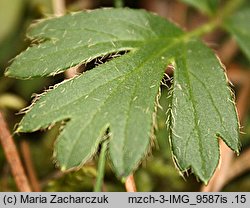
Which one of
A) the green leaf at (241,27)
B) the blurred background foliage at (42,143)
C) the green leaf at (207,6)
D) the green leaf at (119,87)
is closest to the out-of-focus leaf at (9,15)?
the blurred background foliage at (42,143)

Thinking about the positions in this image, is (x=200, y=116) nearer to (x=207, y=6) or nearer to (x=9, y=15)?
(x=207, y=6)

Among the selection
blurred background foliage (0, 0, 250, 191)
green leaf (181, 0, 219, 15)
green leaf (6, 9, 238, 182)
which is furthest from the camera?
green leaf (181, 0, 219, 15)

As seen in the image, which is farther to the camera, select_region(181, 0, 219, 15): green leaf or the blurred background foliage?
select_region(181, 0, 219, 15): green leaf

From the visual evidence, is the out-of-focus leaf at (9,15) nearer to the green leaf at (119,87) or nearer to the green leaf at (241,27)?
the green leaf at (119,87)

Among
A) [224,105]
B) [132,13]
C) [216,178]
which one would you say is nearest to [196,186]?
[216,178]

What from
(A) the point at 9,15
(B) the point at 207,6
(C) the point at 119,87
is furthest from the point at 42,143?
(B) the point at 207,6

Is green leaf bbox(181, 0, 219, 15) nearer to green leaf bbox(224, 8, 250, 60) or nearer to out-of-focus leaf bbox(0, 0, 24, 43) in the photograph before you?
green leaf bbox(224, 8, 250, 60)

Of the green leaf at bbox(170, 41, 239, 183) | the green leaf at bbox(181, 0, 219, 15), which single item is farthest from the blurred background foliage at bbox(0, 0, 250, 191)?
the green leaf at bbox(170, 41, 239, 183)
